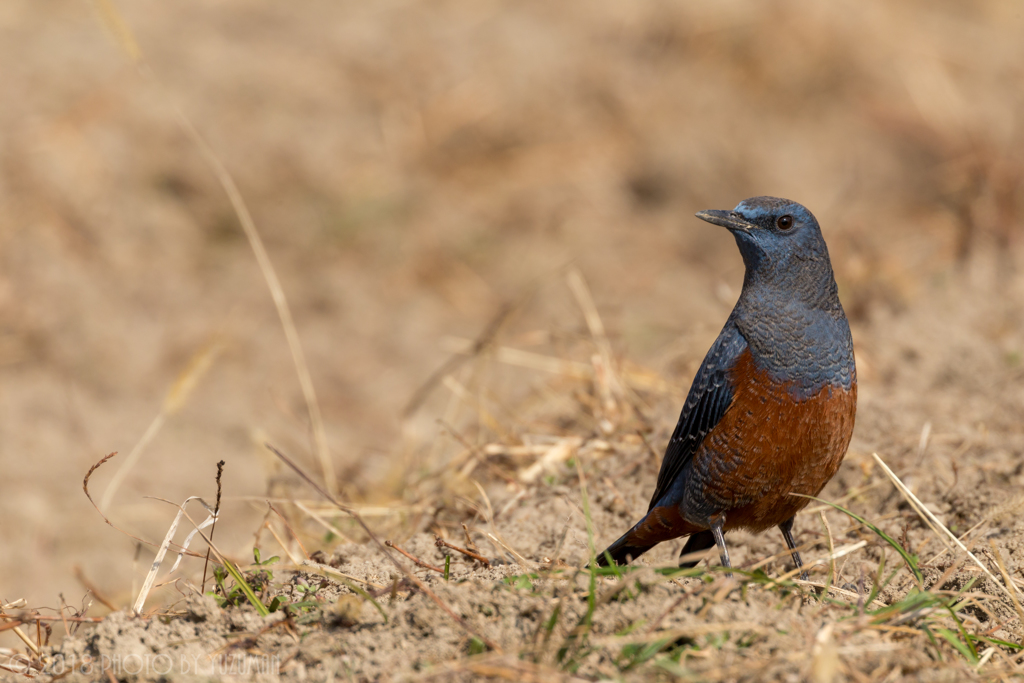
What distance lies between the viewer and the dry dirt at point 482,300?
273 cm

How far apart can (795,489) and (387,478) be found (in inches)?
107

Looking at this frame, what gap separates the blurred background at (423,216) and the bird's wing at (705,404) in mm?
977

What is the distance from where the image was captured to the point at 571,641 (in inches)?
95.6

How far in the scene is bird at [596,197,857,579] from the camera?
133 inches

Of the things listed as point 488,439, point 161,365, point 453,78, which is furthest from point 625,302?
point 161,365

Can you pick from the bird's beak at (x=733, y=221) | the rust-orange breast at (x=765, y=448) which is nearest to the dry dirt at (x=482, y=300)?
the rust-orange breast at (x=765, y=448)

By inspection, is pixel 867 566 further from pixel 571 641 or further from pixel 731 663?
pixel 571 641

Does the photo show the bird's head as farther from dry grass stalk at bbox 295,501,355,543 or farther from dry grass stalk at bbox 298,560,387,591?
dry grass stalk at bbox 295,501,355,543

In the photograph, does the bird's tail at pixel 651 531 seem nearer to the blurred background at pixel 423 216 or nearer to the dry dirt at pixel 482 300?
the dry dirt at pixel 482 300

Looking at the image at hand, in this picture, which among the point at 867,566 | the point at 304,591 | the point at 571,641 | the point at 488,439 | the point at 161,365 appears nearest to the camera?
the point at 571,641

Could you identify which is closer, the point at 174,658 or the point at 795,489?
the point at 174,658

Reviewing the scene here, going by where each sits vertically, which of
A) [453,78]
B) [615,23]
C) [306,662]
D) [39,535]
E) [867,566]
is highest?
[615,23]

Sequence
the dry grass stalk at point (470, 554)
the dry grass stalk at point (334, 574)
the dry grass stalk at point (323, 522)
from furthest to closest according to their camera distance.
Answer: the dry grass stalk at point (323, 522)
the dry grass stalk at point (470, 554)
the dry grass stalk at point (334, 574)

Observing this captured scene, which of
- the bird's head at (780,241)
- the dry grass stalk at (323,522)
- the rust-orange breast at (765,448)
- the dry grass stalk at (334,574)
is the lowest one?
the dry grass stalk at (323,522)
